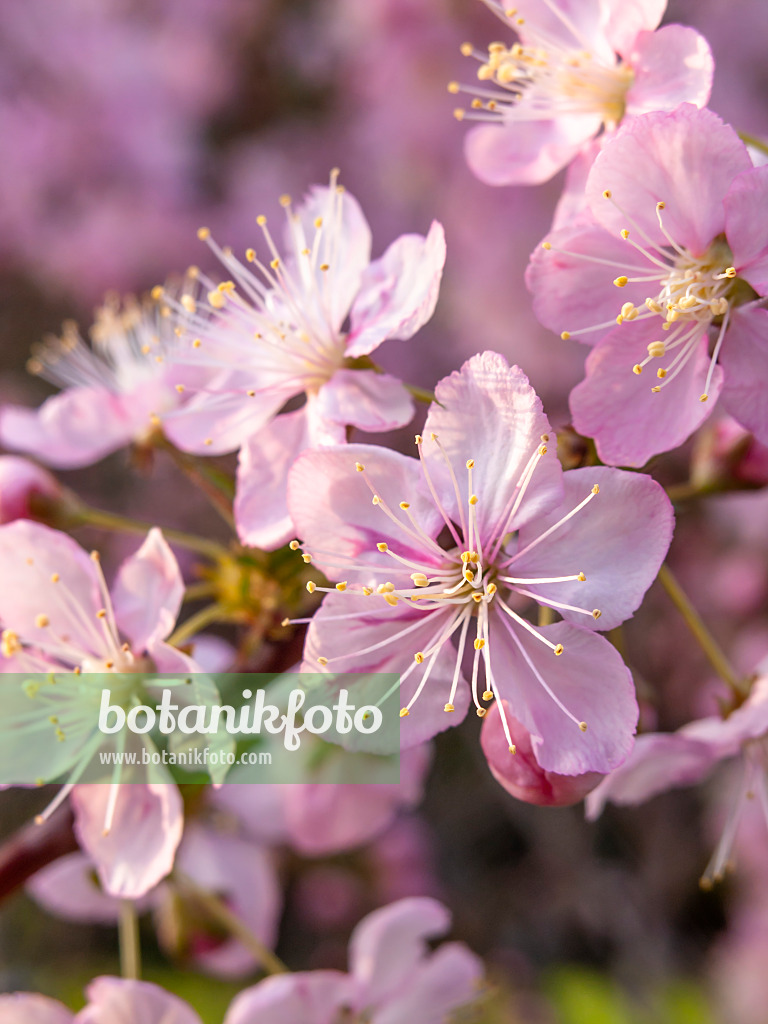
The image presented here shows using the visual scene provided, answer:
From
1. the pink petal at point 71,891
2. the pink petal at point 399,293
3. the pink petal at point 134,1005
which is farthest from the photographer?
the pink petal at point 71,891

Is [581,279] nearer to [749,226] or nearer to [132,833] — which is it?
[749,226]

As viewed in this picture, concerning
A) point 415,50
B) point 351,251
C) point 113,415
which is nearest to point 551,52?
point 351,251

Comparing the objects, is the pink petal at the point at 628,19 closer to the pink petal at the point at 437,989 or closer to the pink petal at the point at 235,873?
the pink petal at the point at 437,989

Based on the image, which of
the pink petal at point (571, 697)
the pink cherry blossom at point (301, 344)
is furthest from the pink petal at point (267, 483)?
the pink petal at point (571, 697)

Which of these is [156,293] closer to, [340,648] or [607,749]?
[340,648]

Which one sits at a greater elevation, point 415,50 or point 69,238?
point 415,50

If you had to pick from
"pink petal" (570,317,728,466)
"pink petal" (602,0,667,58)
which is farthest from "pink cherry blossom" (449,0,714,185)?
"pink petal" (570,317,728,466)

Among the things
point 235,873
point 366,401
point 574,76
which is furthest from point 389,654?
point 235,873

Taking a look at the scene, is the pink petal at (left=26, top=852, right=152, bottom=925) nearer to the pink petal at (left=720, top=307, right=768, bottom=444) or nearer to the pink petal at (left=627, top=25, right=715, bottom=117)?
the pink petal at (left=720, top=307, right=768, bottom=444)
